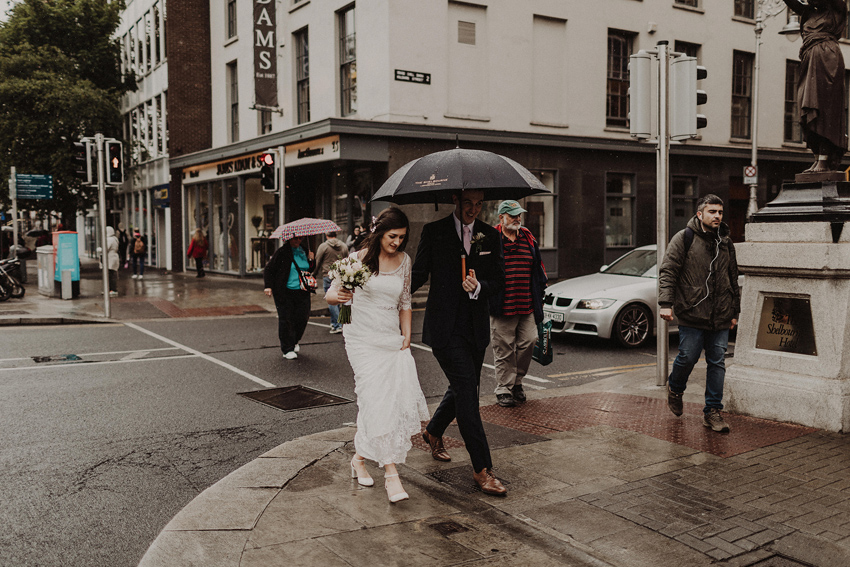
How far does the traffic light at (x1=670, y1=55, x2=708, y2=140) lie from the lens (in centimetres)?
757

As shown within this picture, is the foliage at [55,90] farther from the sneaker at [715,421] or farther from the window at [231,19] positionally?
the sneaker at [715,421]

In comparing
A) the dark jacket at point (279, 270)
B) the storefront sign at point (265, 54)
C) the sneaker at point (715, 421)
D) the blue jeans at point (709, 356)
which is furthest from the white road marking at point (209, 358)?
the storefront sign at point (265, 54)

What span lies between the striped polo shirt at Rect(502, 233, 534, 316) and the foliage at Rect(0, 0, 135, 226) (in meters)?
26.2

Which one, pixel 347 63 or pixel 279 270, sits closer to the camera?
pixel 279 270

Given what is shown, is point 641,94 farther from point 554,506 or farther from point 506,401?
point 554,506

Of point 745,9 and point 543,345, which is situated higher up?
point 745,9

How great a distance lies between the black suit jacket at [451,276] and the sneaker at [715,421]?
2.35m

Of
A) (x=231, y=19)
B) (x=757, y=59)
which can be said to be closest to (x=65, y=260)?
(x=231, y=19)

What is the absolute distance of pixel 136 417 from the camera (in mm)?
6777

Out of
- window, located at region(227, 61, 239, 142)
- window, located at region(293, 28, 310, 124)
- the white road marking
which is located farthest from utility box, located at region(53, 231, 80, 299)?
window, located at region(227, 61, 239, 142)

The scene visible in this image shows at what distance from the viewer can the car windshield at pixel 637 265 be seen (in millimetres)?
11633

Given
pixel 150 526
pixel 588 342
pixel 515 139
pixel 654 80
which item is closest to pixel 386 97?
pixel 515 139

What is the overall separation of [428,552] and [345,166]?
18.0 meters

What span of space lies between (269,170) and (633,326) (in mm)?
8425
